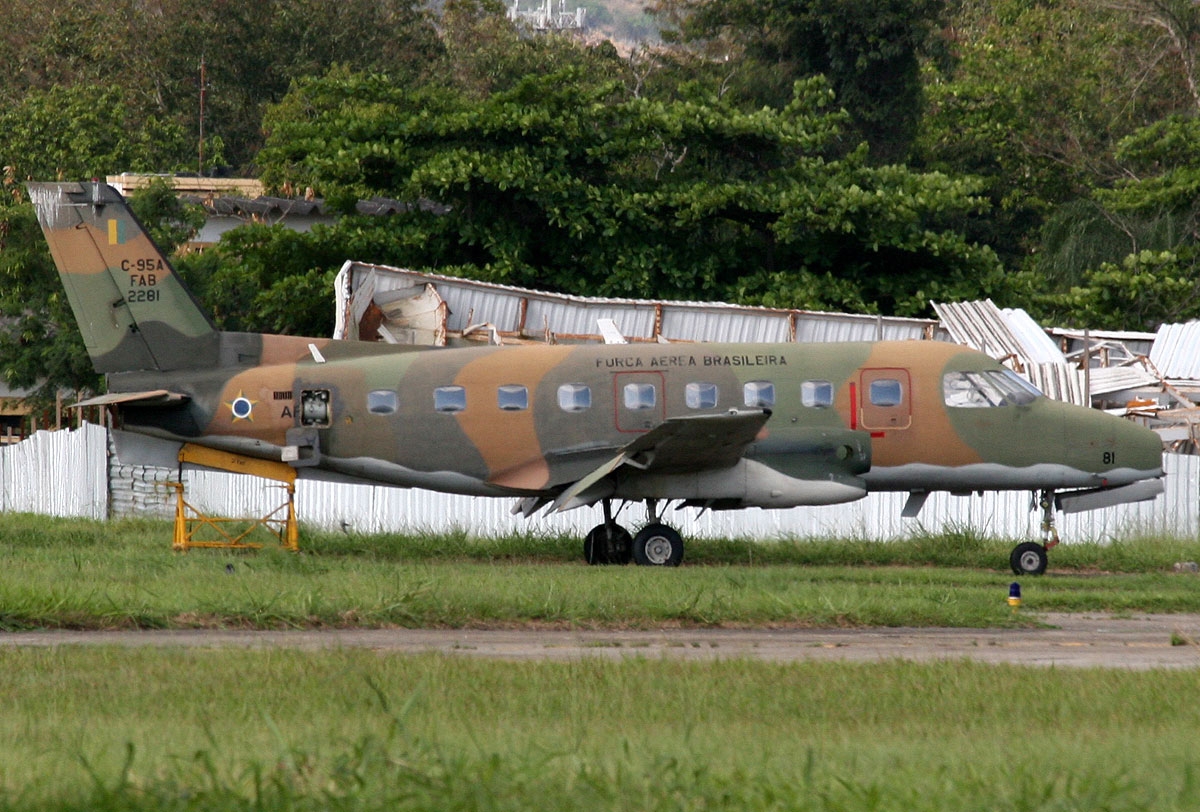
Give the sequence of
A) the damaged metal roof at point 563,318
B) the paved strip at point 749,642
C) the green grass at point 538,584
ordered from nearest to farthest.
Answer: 1. the paved strip at point 749,642
2. the green grass at point 538,584
3. the damaged metal roof at point 563,318

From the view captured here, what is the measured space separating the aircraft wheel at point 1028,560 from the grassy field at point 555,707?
1118 millimetres

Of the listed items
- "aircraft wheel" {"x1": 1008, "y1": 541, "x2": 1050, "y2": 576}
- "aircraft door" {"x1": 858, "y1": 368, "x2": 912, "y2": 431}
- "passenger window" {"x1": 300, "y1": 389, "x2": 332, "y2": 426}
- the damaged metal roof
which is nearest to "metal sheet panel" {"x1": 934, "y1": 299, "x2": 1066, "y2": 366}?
the damaged metal roof

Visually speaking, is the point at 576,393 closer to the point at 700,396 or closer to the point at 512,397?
the point at 512,397

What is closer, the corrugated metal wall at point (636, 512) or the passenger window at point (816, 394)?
the passenger window at point (816, 394)

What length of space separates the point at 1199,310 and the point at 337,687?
110ft

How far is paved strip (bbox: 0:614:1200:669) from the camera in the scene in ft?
41.8

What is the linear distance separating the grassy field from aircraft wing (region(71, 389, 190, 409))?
2245mm

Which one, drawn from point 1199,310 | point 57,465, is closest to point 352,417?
point 57,465

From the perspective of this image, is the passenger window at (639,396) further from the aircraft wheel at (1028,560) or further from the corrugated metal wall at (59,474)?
the corrugated metal wall at (59,474)

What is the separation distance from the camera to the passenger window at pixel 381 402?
20.9 meters

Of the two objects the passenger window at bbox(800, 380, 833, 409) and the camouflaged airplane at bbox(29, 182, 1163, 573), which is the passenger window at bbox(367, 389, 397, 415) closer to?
the camouflaged airplane at bbox(29, 182, 1163, 573)

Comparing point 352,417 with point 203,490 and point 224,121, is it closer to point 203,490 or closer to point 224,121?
point 203,490

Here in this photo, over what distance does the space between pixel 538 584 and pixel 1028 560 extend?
7678 mm

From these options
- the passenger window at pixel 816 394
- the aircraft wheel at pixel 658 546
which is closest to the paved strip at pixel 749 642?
the aircraft wheel at pixel 658 546
